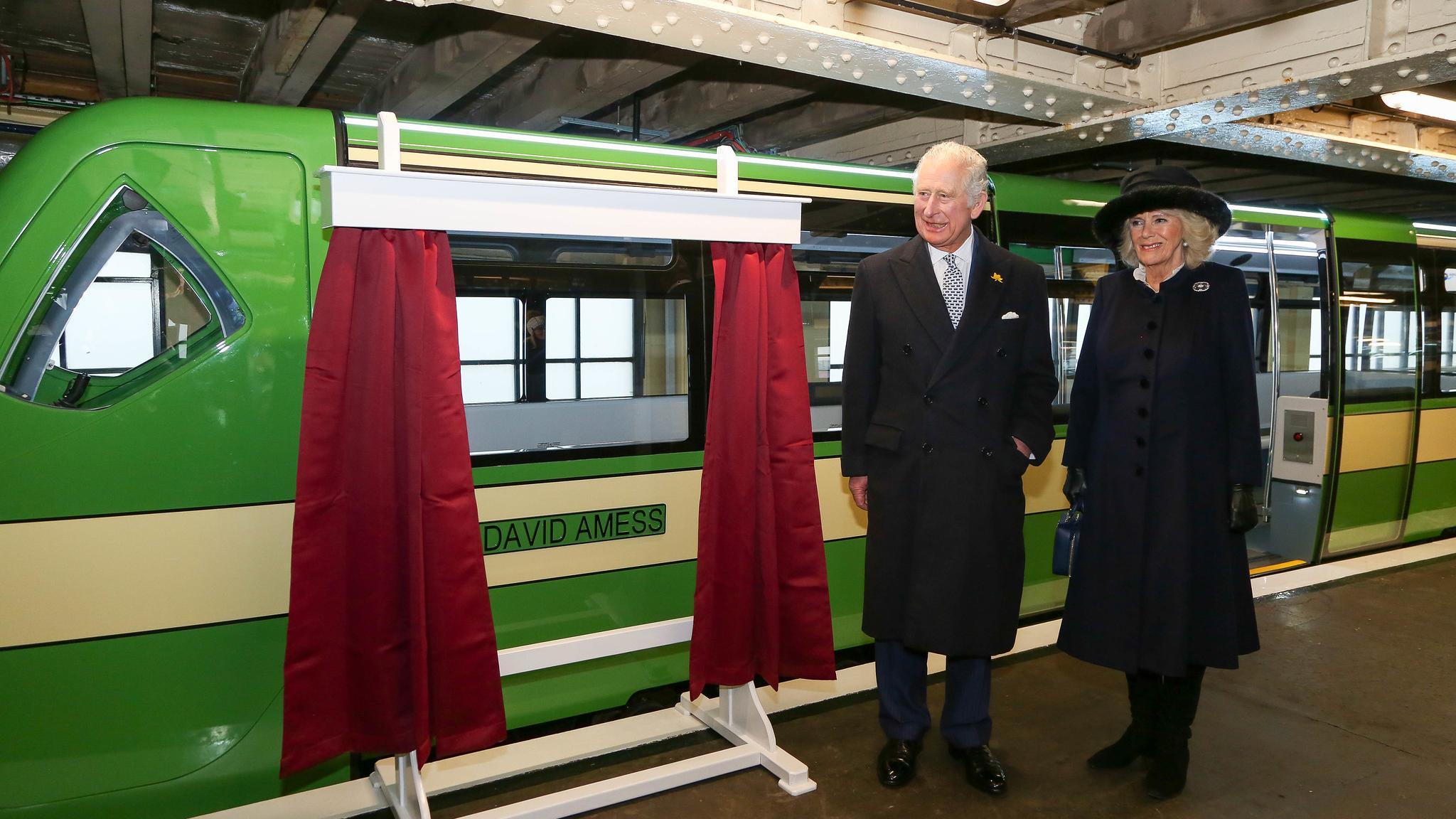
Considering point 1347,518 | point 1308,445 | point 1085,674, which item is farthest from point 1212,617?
point 1347,518

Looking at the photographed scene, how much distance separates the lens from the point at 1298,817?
10.1 feet

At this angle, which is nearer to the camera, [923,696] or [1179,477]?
[1179,477]

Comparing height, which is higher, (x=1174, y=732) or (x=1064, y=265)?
(x=1064, y=265)

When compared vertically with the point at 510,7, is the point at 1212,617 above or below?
below

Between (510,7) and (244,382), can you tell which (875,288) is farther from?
(244,382)

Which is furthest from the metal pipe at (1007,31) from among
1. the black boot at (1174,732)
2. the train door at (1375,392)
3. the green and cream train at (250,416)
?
the train door at (1375,392)

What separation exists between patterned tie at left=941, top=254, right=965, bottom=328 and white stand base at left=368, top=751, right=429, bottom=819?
2.27 meters

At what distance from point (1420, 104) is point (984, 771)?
4.28m

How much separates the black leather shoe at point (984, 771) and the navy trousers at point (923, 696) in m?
0.04

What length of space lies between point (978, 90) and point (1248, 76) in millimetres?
1223

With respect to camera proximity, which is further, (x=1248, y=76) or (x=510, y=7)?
(x=1248, y=76)

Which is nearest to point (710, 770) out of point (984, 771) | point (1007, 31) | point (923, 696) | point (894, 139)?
point (923, 696)

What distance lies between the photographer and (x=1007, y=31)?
156 inches

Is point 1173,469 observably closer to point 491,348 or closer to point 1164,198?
point 1164,198
